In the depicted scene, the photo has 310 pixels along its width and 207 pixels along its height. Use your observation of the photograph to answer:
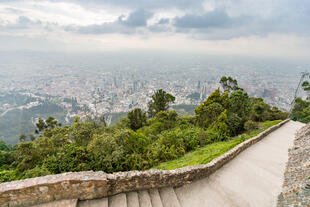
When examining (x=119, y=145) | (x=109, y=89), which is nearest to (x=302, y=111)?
(x=119, y=145)

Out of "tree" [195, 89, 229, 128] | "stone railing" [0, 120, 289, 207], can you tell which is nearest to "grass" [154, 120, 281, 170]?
"stone railing" [0, 120, 289, 207]

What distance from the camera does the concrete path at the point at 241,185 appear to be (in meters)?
4.29

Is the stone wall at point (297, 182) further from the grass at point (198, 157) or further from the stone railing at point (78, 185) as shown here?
the stone railing at point (78, 185)

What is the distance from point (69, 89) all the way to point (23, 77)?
4760cm

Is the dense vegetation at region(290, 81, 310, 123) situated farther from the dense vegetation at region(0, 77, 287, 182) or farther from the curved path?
the curved path

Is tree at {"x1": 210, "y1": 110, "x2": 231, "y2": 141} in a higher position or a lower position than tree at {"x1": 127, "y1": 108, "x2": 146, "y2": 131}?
higher

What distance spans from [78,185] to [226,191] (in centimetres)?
442

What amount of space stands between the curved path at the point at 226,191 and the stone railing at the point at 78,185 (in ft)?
0.57

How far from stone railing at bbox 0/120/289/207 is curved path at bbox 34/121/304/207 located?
18 cm

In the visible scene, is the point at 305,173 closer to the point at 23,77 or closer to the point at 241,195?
the point at 241,195

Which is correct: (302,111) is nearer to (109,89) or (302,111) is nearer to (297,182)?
(297,182)

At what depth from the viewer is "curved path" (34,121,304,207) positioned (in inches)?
157

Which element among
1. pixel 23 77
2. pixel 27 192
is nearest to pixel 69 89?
pixel 23 77

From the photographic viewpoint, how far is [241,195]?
4.45m
